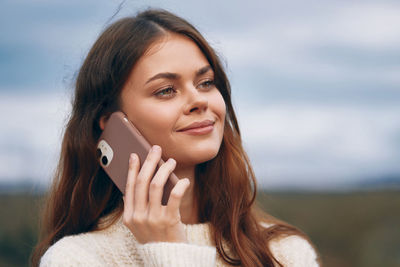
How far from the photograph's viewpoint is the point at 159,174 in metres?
2.49

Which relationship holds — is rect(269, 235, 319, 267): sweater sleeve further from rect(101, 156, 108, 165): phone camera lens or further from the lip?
rect(101, 156, 108, 165): phone camera lens

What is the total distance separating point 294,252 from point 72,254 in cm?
131

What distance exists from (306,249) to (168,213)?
1108mm

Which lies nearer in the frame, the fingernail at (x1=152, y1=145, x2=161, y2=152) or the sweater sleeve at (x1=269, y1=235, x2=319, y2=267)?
the fingernail at (x1=152, y1=145, x2=161, y2=152)

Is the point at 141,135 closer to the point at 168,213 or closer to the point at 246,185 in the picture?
the point at 168,213

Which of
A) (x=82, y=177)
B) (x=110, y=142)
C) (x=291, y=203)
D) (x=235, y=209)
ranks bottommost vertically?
(x=291, y=203)

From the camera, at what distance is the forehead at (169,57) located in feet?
8.95

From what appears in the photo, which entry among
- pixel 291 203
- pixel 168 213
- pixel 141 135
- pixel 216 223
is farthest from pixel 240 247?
pixel 291 203

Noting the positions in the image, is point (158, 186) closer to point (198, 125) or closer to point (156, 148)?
point (156, 148)

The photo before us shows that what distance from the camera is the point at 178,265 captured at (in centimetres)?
237

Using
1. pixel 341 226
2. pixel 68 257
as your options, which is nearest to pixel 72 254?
pixel 68 257

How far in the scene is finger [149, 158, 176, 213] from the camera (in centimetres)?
243

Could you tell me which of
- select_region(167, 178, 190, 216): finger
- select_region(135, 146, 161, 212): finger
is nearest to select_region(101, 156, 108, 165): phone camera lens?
select_region(135, 146, 161, 212): finger

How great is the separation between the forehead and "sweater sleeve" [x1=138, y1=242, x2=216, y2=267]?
94 centimetres
